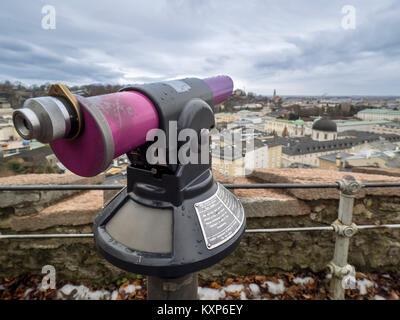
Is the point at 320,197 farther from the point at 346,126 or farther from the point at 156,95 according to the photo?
the point at 346,126

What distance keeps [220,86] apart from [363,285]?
7.50 ft

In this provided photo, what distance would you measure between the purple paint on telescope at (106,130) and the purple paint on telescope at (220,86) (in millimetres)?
512

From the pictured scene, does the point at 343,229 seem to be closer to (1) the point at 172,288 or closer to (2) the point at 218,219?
(2) the point at 218,219

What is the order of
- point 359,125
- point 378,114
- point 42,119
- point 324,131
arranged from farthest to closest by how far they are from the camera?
point 378,114 < point 359,125 < point 324,131 < point 42,119

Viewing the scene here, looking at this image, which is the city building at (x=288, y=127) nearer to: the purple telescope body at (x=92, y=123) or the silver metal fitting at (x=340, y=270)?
the silver metal fitting at (x=340, y=270)

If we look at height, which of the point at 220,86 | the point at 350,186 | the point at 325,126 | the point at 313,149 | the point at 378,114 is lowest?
the point at 313,149

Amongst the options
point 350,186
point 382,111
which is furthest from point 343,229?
point 382,111

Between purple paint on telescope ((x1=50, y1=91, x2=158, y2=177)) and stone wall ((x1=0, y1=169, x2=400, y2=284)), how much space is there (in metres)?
1.54

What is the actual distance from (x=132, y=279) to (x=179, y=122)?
199cm

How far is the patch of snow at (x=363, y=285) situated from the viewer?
7.95 feet

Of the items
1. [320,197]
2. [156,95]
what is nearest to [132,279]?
[320,197]

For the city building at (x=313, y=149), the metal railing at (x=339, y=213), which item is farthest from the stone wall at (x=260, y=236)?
the city building at (x=313, y=149)

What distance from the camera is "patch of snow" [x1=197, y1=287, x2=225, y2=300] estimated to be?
241 centimetres

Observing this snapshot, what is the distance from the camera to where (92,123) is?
0.81 metres
